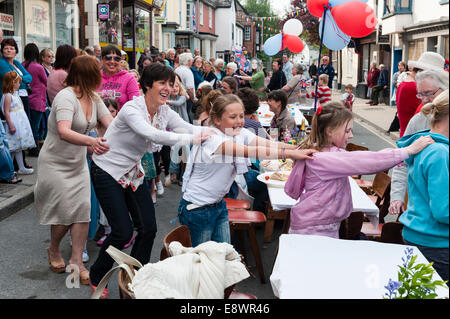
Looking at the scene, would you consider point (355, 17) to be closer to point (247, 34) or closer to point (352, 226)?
point (352, 226)

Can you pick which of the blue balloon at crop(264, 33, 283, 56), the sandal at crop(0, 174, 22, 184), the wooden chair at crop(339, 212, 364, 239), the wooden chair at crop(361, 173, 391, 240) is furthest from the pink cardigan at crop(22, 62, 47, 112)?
the blue balloon at crop(264, 33, 283, 56)

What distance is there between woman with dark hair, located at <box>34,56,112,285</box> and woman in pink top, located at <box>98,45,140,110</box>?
1586 millimetres

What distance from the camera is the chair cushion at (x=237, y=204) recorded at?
16.7ft

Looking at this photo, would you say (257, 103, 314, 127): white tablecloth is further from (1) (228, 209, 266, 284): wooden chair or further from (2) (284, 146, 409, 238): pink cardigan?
(2) (284, 146, 409, 238): pink cardigan

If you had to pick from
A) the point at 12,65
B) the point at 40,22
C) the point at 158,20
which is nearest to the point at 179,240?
the point at 12,65

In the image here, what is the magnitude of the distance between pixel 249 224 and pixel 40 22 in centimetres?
1043

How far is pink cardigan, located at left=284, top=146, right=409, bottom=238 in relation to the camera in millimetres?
2934

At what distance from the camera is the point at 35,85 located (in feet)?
28.7

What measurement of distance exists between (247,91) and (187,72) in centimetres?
364

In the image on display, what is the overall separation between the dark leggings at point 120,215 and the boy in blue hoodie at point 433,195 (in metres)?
1.87

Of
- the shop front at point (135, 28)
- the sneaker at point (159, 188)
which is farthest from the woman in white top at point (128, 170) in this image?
the shop front at point (135, 28)

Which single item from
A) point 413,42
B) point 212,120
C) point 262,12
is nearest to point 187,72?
point 212,120

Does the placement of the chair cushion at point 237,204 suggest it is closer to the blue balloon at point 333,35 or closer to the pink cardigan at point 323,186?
the pink cardigan at point 323,186

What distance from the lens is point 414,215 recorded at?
2.74m
